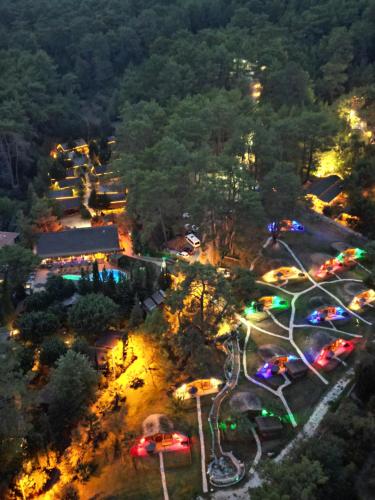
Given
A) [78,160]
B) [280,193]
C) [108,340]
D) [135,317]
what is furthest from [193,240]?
[78,160]

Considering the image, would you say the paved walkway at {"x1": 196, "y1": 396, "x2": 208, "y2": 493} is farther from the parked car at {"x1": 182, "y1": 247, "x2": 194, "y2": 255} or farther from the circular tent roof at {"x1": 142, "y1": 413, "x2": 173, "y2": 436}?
the parked car at {"x1": 182, "y1": 247, "x2": 194, "y2": 255}

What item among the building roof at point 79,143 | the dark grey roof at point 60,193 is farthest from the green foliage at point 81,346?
the building roof at point 79,143

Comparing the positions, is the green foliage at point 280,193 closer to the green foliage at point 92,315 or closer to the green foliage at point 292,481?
the green foliage at point 92,315

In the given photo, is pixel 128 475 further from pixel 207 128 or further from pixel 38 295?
pixel 207 128

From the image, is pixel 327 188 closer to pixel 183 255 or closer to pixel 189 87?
pixel 183 255

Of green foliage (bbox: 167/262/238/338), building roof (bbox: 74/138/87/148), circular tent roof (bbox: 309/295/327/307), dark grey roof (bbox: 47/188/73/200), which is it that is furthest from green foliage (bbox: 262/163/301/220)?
building roof (bbox: 74/138/87/148)

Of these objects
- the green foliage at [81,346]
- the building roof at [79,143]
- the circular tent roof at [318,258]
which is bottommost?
the green foliage at [81,346]
